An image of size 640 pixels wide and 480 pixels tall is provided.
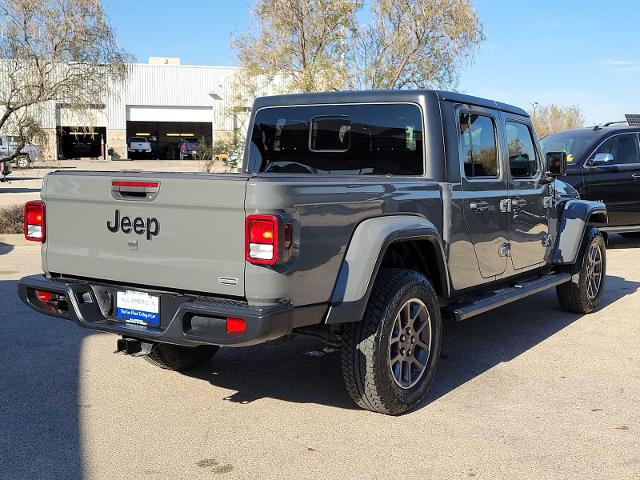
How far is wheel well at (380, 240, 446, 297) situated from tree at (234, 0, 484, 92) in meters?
16.4

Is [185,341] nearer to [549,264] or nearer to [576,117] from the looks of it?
[549,264]

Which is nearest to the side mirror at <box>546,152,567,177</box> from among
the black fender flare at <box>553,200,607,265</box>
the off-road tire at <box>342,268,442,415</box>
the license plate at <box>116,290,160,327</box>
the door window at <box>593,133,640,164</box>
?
the black fender flare at <box>553,200,607,265</box>

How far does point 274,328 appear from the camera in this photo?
3.68 m

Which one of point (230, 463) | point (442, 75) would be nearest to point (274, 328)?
point (230, 463)

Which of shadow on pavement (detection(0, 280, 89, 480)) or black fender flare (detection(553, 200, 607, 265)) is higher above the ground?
black fender flare (detection(553, 200, 607, 265))

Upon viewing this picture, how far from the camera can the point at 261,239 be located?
12.0 feet

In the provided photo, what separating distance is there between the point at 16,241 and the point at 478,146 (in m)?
9.22

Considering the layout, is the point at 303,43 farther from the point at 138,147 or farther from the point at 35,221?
the point at 138,147

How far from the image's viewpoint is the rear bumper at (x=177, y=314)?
12.0 feet

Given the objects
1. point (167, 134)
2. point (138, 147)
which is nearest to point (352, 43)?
point (138, 147)

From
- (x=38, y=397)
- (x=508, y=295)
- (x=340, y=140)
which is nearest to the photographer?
(x=38, y=397)

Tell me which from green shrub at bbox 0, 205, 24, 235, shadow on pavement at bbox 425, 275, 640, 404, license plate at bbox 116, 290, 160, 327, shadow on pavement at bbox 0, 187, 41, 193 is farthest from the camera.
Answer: shadow on pavement at bbox 0, 187, 41, 193

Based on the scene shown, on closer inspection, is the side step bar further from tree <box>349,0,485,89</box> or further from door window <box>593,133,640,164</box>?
tree <box>349,0,485,89</box>

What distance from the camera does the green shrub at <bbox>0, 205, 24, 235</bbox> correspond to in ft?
42.7
